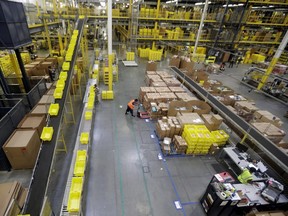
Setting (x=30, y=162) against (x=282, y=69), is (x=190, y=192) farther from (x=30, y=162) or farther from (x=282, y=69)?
(x=282, y=69)

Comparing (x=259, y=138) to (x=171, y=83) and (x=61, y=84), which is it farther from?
(x=61, y=84)

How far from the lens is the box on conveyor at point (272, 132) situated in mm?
6996

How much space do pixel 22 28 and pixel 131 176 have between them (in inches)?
341

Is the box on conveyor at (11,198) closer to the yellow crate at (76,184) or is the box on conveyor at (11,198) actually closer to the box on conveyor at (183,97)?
the yellow crate at (76,184)

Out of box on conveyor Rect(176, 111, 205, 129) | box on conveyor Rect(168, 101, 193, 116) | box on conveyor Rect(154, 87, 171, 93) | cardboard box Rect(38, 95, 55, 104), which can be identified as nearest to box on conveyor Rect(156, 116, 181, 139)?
box on conveyor Rect(176, 111, 205, 129)

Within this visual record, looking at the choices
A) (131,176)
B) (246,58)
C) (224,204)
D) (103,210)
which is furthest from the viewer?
(246,58)

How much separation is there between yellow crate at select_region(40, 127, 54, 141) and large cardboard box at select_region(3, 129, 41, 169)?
1.97 metres

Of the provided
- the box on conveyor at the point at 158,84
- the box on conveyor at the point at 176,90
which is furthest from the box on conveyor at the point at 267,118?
the box on conveyor at the point at 158,84

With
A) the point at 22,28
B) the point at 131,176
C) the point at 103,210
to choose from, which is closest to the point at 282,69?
the point at 131,176

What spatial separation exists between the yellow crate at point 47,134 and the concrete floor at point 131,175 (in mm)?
2351

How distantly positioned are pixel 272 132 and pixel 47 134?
8.80 m

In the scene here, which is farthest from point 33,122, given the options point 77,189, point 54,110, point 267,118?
point 267,118

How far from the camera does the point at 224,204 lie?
14.6 ft

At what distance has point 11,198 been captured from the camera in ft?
13.2
